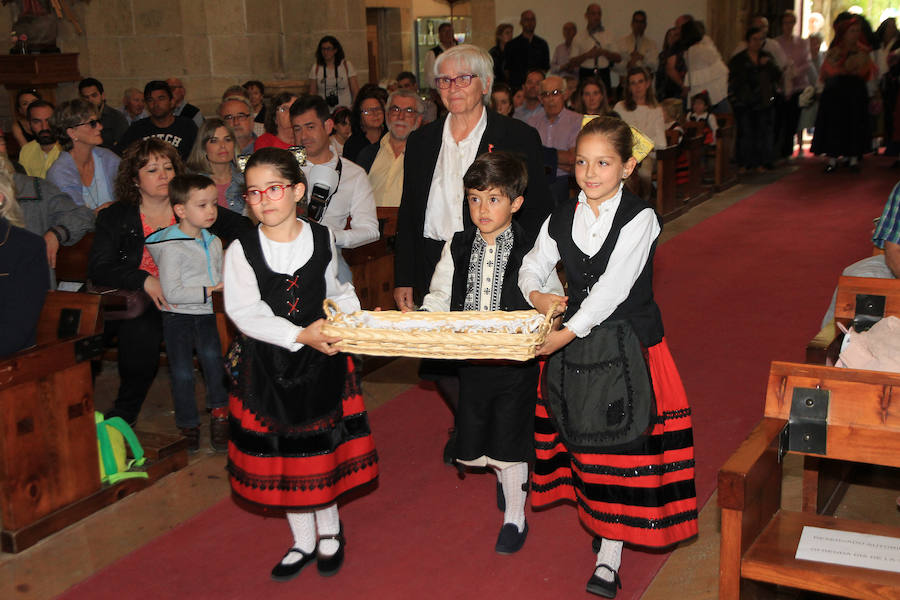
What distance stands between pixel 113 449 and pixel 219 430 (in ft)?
1.85

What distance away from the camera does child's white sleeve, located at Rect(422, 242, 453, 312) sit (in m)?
3.46

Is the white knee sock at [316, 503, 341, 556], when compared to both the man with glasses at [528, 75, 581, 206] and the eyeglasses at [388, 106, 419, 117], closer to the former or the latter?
the eyeglasses at [388, 106, 419, 117]

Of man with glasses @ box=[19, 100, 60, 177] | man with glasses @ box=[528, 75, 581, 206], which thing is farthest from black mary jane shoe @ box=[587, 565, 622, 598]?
man with glasses @ box=[528, 75, 581, 206]

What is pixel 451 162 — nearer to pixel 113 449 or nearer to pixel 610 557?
pixel 610 557

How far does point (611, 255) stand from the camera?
2.99 meters

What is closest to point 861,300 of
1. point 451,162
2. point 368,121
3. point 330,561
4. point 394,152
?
point 451,162

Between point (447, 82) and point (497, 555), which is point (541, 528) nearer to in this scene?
point (497, 555)

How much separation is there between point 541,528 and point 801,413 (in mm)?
1458

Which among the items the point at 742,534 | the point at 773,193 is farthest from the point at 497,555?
the point at 773,193

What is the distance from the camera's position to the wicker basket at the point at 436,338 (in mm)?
2750

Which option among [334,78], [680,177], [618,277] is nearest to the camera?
[618,277]

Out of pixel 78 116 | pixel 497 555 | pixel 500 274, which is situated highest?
pixel 78 116

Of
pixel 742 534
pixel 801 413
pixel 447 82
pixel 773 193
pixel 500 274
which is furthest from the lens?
pixel 773 193

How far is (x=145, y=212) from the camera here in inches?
185
